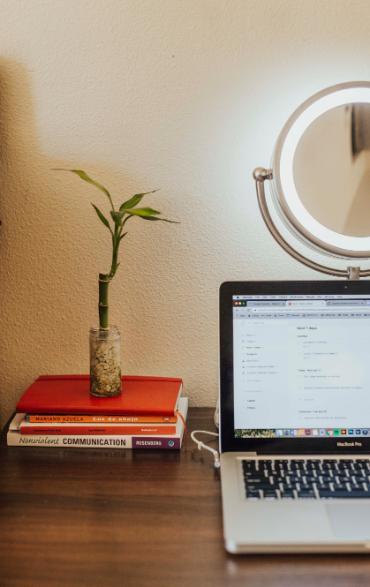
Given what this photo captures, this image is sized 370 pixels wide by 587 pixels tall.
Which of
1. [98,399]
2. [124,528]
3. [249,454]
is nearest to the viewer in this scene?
[124,528]

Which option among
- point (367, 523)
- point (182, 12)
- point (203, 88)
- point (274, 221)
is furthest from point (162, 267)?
point (367, 523)

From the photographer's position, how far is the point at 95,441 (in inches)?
40.1

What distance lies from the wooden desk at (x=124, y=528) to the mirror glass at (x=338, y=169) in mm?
433

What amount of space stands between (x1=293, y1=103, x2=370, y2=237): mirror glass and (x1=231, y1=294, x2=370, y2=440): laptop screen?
0.14m

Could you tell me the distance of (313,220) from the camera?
1.03 meters

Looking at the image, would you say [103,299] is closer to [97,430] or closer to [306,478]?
[97,430]

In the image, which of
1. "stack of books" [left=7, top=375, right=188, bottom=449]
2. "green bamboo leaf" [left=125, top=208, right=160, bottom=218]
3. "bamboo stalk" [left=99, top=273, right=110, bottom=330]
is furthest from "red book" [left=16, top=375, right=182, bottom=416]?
"green bamboo leaf" [left=125, top=208, right=160, bottom=218]

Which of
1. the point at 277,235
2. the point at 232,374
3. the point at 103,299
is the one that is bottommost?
the point at 232,374

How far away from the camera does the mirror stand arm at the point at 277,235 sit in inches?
40.6

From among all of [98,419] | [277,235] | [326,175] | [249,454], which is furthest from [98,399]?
[326,175]

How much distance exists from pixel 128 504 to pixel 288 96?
712mm

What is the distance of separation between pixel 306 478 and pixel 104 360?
373mm

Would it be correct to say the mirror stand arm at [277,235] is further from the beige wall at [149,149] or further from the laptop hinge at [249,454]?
the laptop hinge at [249,454]

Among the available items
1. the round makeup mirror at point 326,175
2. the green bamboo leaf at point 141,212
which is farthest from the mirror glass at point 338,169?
the green bamboo leaf at point 141,212
